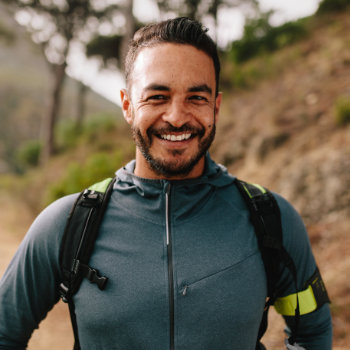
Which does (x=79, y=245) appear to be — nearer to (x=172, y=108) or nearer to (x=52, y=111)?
(x=172, y=108)

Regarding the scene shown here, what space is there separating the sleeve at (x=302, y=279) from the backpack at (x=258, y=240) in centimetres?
4

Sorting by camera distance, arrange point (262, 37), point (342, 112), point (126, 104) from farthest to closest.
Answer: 1. point (262, 37)
2. point (342, 112)
3. point (126, 104)

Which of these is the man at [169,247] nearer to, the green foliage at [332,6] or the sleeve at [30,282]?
the sleeve at [30,282]

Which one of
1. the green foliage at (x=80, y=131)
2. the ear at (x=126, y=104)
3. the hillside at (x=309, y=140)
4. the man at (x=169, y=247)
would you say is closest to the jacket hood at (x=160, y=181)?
the man at (x=169, y=247)

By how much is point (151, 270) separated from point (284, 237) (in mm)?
737

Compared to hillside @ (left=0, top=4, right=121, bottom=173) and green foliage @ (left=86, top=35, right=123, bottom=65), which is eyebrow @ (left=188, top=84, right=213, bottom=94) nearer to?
green foliage @ (left=86, top=35, right=123, bottom=65)

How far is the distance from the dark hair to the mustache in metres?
0.38

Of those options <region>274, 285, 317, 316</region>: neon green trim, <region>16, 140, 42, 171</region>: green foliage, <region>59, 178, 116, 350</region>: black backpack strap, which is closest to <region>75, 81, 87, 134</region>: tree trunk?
<region>16, 140, 42, 171</region>: green foliage

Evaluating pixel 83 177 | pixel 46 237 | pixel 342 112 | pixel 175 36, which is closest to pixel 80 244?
pixel 46 237

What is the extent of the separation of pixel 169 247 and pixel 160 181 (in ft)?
1.17

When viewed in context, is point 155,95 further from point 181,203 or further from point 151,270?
point 151,270

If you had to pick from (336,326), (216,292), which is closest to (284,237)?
(216,292)

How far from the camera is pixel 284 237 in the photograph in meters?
1.62

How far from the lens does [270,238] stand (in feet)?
5.03
